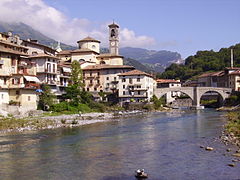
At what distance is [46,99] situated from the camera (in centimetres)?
4862

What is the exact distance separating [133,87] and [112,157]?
4949cm

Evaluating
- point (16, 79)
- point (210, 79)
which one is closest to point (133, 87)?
point (16, 79)

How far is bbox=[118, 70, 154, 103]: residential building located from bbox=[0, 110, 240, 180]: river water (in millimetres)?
39078

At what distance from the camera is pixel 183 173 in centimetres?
1705

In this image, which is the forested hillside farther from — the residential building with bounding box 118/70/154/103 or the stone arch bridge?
the residential building with bounding box 118/70/154/103

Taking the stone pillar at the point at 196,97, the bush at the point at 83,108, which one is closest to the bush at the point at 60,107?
the bush at the point at 83,108

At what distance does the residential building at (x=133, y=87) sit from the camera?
6975 centimetres

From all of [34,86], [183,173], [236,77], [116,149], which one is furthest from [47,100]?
[236,77]

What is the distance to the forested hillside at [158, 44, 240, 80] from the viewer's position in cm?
11969

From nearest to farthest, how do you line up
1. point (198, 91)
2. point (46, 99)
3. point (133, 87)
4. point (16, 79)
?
point (16, 79) < point (46, 99) < point (133, 87) < point (198, 91)

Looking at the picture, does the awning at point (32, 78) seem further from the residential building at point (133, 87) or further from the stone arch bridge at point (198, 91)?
the stone arch bridge at point (198, 91)

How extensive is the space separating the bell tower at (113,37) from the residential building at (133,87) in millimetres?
26157

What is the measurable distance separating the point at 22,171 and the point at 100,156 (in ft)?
17.6

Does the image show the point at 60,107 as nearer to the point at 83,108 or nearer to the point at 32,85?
the point at 32,85
